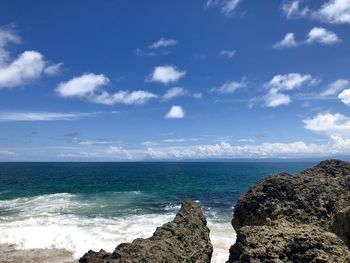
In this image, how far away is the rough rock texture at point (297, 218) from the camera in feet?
28.8

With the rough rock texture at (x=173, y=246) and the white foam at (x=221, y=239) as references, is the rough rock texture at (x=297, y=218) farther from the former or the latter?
the white foam at (x=221, y=239)

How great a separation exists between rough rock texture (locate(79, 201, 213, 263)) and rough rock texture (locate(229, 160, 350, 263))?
164cm

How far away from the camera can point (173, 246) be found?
11703mm

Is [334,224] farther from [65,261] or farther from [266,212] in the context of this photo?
[65,261]

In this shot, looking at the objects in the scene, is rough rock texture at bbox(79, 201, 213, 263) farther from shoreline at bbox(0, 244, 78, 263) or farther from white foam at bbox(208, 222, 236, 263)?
shoreline at bbox(0, 244, 78, 263)

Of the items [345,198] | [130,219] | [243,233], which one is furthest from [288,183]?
[130,219]

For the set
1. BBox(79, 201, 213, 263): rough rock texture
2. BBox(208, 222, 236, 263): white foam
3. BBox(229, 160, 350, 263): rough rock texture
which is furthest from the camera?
BBox(208, 222, 236, 263): white foam

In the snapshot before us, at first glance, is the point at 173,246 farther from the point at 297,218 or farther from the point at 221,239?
the point at 221,239

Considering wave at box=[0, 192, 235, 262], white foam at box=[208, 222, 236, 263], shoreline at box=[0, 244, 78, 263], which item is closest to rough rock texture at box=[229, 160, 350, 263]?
white foam at box=[208, 222, 236, 263]

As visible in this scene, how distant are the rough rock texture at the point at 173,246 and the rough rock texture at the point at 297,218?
1637 mm

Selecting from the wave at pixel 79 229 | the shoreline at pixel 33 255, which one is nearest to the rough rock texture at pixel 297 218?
the wave at pixel 79 229

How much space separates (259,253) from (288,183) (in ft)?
23.1

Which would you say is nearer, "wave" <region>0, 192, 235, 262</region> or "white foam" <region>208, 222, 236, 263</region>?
"white foam" <region>208, 222, 236, 263</region>

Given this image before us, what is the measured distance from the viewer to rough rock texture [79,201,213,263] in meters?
10.2
